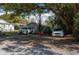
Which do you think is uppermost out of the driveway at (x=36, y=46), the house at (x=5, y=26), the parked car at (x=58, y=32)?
the house at (x=5, y=26)

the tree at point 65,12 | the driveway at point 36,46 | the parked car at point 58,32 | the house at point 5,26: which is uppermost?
the tree at point 65,12

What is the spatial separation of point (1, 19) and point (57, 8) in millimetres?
882

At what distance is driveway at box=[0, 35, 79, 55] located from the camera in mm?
10977

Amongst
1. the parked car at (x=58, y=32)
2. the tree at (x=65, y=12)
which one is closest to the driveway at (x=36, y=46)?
the parked car at (x=58, y=32)

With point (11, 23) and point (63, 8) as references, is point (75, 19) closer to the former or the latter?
point (63, 8)

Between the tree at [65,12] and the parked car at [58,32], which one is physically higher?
the tree at [65,12]

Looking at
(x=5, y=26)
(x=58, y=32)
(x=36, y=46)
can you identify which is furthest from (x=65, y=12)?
(x=5, y=26)

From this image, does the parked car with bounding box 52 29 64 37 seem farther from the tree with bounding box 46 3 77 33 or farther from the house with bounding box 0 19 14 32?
the house with bounding box 0 19 14 32

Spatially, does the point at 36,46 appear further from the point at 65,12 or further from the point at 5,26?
the point at 65,12

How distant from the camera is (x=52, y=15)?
11016 mm

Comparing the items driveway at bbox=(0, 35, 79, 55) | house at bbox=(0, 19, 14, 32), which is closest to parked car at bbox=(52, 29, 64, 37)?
driveway at bbox=(0, 35, 79, 55)

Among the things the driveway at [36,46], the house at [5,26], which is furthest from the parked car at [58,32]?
the house at [5,26]

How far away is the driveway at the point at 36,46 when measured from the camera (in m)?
11.0

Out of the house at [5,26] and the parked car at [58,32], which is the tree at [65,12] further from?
the house at [5,26]
